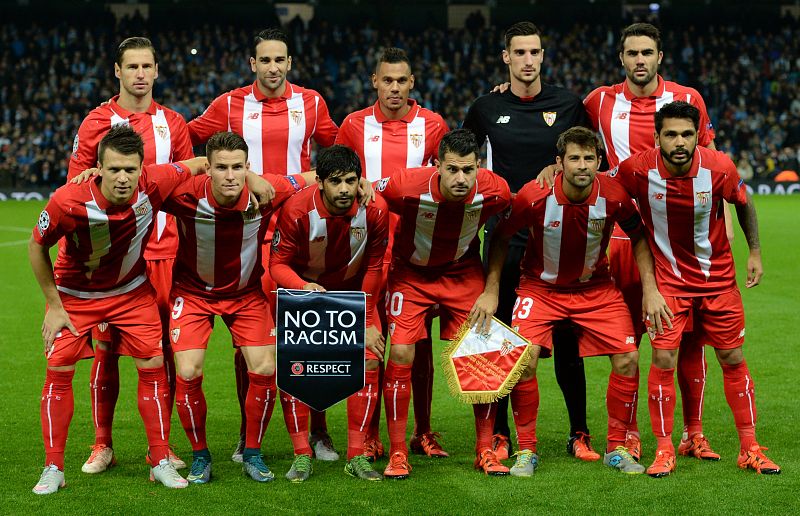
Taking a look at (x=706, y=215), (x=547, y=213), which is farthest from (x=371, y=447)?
(x=706, y=215)

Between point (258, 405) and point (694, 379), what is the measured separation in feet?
7.90

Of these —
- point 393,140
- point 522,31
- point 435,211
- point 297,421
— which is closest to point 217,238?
point 297,421

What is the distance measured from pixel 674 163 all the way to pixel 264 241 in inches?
92.8

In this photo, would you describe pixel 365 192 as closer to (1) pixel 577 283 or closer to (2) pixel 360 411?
(2) pixel 360 411

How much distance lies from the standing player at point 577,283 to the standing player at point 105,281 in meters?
1.77

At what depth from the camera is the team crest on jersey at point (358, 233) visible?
5.65m

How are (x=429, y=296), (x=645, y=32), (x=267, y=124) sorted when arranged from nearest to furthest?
(x=429, y=296) → (x=645, y=32) → (x=267, y=124)

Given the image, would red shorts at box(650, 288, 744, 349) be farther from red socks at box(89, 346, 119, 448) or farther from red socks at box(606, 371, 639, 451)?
red socks at box(89, 346, 119, 448)

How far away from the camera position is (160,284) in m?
6.17

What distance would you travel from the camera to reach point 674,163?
5.54 m

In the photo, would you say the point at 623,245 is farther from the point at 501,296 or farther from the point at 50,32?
the point at 50,32

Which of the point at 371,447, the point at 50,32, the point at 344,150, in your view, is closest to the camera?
the point at 344,150

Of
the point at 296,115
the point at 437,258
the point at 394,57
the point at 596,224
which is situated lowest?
the point at 437,258

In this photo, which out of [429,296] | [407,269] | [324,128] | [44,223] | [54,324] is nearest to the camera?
[44,223]
